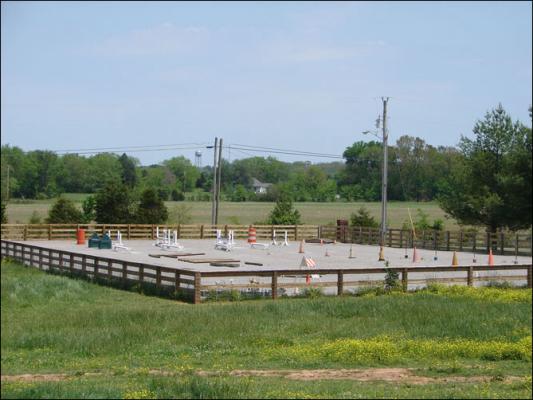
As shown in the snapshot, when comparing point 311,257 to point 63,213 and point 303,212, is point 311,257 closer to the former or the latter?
point 63,213

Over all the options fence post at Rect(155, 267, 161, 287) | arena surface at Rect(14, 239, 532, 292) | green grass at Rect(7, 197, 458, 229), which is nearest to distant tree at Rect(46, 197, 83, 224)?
arena surface at Rect(14, 239, 532, 292)

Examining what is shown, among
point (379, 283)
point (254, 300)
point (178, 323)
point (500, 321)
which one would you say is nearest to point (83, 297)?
point (254, 300)

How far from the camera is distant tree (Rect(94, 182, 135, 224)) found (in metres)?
51.4

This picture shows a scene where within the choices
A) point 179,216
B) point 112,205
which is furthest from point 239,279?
point 179,216

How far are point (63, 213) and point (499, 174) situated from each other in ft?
130

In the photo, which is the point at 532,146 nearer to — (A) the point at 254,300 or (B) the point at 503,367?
(B) the point at 503,367

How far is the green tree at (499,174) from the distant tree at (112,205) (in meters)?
34.5

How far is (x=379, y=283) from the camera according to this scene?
21891mm

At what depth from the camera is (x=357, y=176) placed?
3556cm

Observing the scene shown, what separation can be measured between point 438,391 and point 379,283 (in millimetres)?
12770

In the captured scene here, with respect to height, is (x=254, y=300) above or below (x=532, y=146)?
below

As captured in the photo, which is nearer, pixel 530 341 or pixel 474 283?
pixel 530 341

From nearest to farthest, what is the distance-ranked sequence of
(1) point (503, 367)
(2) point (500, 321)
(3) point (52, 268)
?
(1) point (503, 367) → (2) point (500, 321) → (3) point (52, 268)

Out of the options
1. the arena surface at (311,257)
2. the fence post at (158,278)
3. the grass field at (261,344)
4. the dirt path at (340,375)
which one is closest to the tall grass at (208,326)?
the grass field at (261,344)
